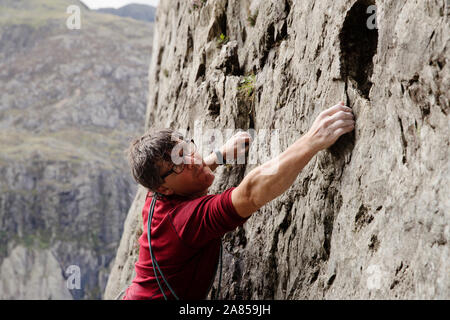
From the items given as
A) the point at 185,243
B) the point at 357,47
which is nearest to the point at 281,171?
the point at 185,243

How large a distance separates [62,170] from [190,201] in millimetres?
143287

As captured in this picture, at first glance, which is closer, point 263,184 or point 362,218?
point 263,184

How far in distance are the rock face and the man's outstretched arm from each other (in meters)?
0.34

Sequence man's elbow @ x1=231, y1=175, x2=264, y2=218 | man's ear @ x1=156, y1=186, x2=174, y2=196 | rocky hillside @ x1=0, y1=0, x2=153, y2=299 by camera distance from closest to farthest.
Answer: man's elbow @ x1=231, y1=175, x2=264, y2=218, man's ear @ x1=156, y1=186, x2=174, y2=196, rocky hillside @ x1=0, y1=0, x2=153, y2=299

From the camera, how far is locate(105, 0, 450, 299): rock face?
4.36 m

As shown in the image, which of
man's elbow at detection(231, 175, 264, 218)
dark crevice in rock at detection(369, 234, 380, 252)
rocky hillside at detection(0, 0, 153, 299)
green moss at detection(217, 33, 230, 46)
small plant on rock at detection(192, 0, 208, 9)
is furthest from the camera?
rocky hillside at detection(0, 0, 153, 299)

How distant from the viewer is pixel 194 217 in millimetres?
5406

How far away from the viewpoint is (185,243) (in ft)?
18.3

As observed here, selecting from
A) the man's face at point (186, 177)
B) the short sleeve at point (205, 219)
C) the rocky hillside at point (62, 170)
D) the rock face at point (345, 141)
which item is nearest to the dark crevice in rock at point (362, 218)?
the rock face at point (345, 141)

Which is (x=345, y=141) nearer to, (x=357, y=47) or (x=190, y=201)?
(x=357, y=47)

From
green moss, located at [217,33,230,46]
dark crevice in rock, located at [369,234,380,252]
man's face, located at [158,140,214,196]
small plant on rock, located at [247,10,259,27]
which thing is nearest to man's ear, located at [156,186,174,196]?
man's face, located at [158,140,214,196]

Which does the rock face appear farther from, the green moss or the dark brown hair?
the dark brown hair

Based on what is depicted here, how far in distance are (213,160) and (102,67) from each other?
188470 millimetres
